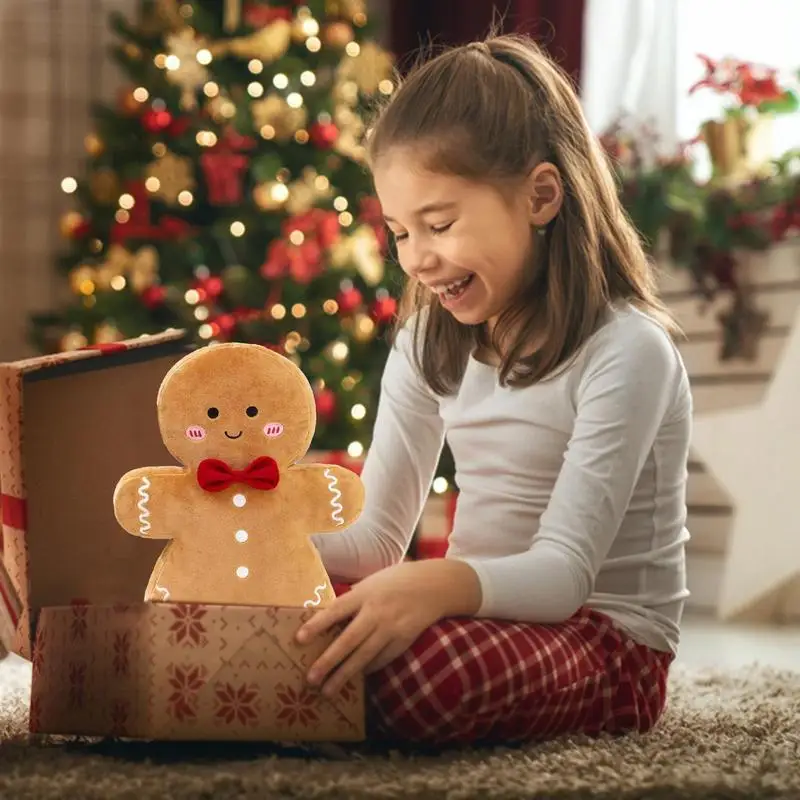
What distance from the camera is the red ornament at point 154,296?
285 centimetres

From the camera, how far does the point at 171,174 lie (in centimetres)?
291

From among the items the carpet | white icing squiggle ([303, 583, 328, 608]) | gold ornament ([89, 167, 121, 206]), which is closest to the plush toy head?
white icing squiggle ([303, 583, 328, 608])

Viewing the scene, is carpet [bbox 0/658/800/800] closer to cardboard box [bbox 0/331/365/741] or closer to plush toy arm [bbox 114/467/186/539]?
cardboard box [bbox 0/331/365/741]

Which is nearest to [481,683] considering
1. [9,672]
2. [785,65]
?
[9,672]

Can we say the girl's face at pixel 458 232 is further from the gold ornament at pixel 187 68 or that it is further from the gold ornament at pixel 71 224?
the gold ornament at pixel 71 224

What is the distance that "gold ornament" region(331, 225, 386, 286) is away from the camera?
9.57 feet

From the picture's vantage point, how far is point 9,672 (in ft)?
5.71

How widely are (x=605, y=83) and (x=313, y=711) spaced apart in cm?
245

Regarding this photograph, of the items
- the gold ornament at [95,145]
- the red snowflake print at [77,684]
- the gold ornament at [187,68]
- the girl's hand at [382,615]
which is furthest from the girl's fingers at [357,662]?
the gold ornament at [95,145]

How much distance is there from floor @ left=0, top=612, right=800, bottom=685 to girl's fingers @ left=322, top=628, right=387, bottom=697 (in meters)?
0.82

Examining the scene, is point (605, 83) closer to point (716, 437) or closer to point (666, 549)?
point (716, 437)

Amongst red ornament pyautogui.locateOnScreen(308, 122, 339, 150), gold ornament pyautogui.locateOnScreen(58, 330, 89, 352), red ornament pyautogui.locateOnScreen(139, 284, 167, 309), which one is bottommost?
gold ornament pyautogui.locateOnScreen(58, 330, 89, 352)

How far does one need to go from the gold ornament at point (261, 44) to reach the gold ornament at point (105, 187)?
0.36 metres

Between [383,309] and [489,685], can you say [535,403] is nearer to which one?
[489,685]
